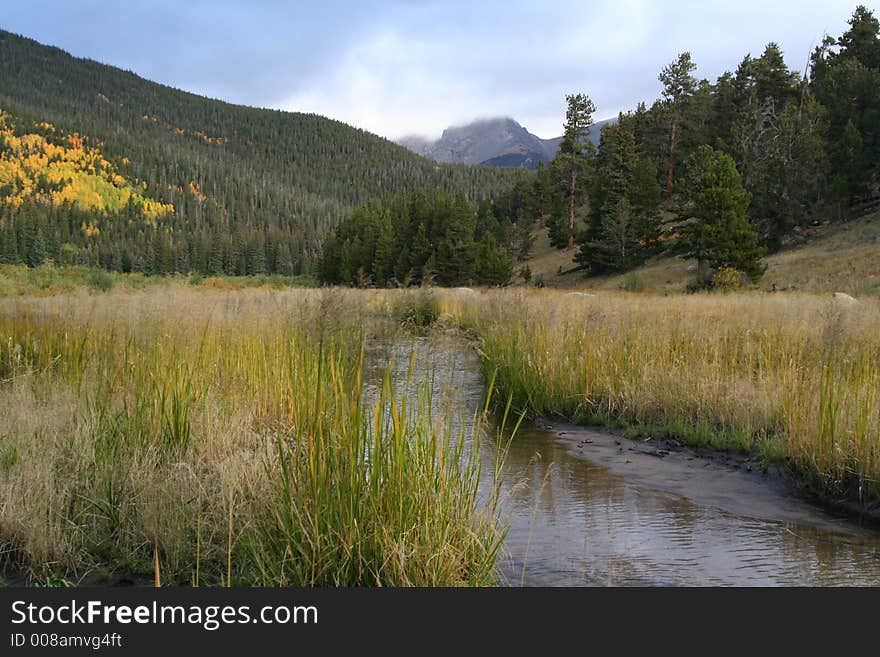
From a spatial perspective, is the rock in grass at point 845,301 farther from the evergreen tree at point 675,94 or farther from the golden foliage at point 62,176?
the golden foliage at point 62,176

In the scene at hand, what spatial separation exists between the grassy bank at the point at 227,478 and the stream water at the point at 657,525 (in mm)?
528

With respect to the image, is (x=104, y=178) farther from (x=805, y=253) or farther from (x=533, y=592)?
(x=533, y=592)

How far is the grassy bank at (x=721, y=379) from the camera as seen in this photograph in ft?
17.3

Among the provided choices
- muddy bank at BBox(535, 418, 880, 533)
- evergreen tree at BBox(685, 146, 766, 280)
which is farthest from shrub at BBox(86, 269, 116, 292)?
evergreen tree at BBox(685, 146, 766, 280)

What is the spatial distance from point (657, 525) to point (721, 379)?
3639mm

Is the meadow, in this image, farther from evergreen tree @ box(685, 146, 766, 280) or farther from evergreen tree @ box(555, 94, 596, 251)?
evergreen tree @ box(555, 94, 596, 251)

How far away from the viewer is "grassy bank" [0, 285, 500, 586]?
286cm

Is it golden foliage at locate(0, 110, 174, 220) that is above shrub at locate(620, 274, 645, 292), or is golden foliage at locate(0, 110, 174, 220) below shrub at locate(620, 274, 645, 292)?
above

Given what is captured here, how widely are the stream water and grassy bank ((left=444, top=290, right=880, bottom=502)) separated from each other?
0.49 metres

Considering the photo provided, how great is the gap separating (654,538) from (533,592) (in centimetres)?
211

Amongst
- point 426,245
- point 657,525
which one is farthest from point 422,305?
point 426,245

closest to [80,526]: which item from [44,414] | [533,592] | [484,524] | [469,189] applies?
[44,414]

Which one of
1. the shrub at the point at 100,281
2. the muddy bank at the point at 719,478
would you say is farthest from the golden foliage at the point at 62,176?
the muddy bank at the point at 719,478

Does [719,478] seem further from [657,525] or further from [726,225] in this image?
[726,225]
